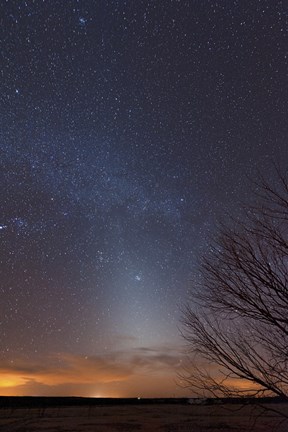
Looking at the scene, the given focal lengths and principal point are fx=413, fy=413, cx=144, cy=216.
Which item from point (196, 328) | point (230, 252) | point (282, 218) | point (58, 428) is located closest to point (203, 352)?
point (196, 328)

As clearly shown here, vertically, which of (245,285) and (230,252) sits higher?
(230,252)

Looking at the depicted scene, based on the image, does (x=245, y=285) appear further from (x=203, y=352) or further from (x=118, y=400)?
(x=118, y=400)

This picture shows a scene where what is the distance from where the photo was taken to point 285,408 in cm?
2477

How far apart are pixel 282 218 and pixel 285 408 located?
22062 mm

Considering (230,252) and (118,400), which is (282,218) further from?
(118,400)

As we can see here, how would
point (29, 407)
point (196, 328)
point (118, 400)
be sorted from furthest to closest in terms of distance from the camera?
1. point (118, 400)
2. point (29, 407)
3. point (196, 328)

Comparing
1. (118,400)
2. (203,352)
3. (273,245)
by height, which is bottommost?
(203,352)

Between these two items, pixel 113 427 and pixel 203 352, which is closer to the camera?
pixel 203 352

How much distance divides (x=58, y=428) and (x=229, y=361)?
1177 centimetres

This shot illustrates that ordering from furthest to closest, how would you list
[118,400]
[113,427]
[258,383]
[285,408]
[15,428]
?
1. [118,400]
2. [285,408]
3. [113,427]
4. [15,428]
5. [258,383]

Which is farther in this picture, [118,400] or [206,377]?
Answer: [118,400]

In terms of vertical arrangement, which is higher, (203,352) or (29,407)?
(29,407)

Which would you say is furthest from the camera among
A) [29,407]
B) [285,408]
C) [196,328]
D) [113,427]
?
[285,408]

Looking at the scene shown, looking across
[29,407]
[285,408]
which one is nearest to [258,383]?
[29,407]
